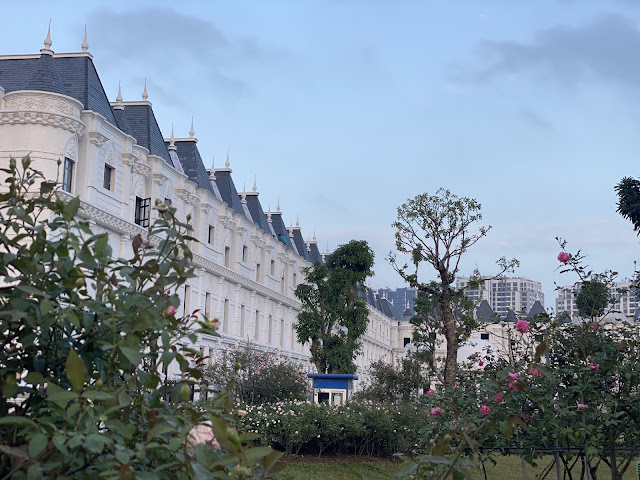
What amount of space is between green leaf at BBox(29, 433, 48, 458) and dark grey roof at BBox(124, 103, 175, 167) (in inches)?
1291

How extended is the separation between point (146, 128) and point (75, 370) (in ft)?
111

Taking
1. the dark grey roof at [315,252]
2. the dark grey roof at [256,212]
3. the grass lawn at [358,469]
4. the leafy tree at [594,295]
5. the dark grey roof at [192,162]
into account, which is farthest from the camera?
the dark grey roof at [315,252]

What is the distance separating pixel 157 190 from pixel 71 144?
7353 millimetres

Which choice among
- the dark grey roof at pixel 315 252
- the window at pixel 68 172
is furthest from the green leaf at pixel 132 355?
the dark grey roof at pixel 315 252

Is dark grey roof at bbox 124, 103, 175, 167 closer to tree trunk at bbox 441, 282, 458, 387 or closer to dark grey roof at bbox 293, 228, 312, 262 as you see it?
tree trunk at bbox 441, 282, 458, 387

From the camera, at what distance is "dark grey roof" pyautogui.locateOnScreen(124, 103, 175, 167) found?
3409cm

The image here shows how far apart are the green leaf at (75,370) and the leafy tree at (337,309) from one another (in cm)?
3946

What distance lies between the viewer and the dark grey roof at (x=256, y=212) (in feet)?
171

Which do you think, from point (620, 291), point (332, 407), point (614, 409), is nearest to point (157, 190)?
point (332, 407)

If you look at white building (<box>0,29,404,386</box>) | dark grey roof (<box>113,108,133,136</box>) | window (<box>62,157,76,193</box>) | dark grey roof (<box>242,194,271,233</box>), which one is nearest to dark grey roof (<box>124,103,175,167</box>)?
white building (<box>0,29,404,386</box>)

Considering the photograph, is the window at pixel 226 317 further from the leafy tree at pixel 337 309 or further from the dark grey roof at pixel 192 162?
the dark grey roof at pixel 192 162

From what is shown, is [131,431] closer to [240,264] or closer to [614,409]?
[614,409]

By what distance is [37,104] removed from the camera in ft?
84.2

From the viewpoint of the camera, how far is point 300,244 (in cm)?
6262
